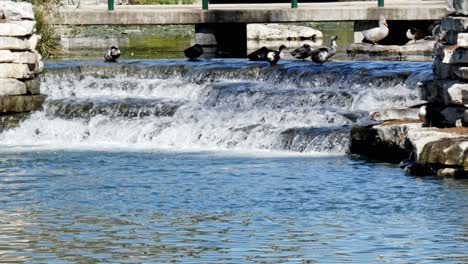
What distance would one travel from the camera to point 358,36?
33281 millimetres

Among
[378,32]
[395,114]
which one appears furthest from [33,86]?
[378,32]

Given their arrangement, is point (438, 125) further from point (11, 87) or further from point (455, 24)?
point (11, 87)

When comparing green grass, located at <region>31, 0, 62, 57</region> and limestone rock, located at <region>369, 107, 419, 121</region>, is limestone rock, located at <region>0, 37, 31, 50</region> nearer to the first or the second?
green grass, located at <region>31, 0, 62, 57</region>

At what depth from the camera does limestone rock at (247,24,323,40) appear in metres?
44.8

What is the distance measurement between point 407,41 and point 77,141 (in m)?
14.6

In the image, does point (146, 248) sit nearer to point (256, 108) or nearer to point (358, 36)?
point (256, 108)

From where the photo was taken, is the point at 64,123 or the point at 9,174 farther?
the point at 64,123

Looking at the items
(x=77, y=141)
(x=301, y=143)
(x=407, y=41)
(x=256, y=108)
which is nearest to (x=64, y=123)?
(x=77, y=141)

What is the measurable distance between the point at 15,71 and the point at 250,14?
9.00 m

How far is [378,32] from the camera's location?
105 feet

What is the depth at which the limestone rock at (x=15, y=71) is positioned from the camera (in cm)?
2394

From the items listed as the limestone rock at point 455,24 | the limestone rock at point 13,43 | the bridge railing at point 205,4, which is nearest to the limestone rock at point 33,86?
the limestone rock at point 13,43

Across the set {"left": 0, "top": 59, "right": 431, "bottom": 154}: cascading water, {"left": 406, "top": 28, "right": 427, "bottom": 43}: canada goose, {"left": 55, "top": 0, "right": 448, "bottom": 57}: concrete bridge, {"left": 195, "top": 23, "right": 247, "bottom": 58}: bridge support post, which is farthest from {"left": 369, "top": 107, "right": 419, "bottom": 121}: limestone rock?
{"left": 195, "top": 23, "right": 247, "bottom": 58}: bridge support post

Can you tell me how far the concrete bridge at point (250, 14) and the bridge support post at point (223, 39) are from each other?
86 centimetres
